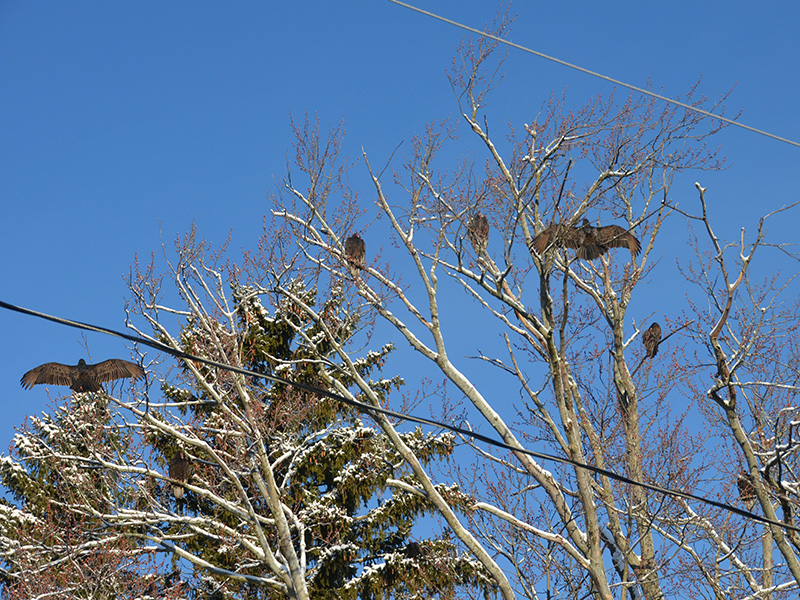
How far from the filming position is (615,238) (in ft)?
39.9

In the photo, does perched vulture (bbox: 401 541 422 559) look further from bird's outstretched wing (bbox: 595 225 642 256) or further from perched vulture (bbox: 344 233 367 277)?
bird's outstretched wing (bbox: 595 225 642 256)

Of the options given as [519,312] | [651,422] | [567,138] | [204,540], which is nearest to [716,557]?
[651,422]

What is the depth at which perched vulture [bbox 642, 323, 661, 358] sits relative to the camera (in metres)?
14.0

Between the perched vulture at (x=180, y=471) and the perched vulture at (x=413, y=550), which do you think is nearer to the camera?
the perched vulture at (x=413, y=550)

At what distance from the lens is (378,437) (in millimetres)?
14008

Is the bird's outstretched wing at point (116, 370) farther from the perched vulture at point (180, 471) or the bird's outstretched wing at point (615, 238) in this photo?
the bird's outstretched wing at point (615, 238)

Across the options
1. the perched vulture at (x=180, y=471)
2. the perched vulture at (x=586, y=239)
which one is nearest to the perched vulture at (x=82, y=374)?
the perched vulture at (x=180, y=471)

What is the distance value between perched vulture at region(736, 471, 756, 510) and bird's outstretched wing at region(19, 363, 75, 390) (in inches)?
427

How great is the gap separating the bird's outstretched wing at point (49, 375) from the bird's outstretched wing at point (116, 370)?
0.42 metres

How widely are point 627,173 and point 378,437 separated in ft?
19.3

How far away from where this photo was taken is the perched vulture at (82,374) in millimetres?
14125

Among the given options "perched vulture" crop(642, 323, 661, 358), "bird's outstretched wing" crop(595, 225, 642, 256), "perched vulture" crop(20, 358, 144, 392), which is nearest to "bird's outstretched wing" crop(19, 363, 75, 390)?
"perched vulture" crop(20, 358, 144, 392)

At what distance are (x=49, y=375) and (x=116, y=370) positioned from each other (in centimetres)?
115

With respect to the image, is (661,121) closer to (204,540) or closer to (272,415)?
(272,415)
